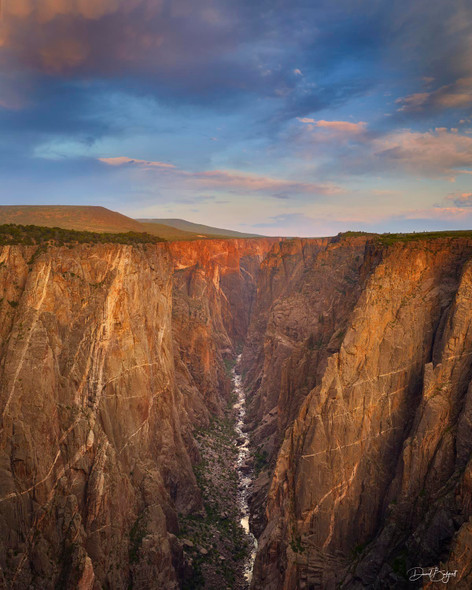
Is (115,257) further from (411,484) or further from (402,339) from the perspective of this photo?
(411,484)

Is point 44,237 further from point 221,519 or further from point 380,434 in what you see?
point 221,519

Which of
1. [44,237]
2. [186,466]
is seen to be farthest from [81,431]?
[186,466]

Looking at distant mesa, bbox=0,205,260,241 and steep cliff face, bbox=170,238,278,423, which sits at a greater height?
distant mesa, bbox=0,205,260,241

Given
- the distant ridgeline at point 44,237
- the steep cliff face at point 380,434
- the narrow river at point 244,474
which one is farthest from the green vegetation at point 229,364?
the steep cliff face at point 380,434

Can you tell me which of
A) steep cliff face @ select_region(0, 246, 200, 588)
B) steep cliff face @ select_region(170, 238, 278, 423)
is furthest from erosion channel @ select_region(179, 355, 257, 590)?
steep cliff face @ select_region(170, 238, 278, 423)

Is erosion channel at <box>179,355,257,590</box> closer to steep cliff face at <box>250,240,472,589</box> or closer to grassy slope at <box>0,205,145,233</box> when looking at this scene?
steep cliff face at <box>250,240,472,589</box>

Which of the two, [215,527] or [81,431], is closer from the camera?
[81,431]
